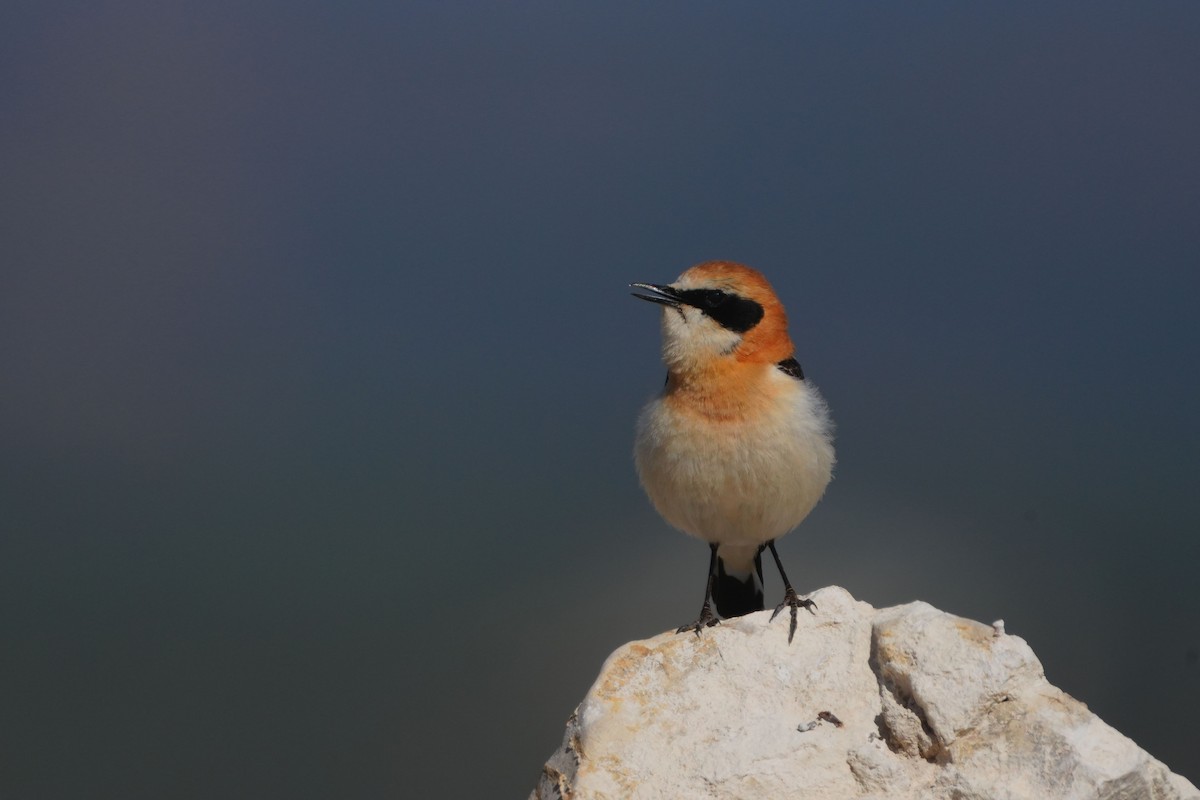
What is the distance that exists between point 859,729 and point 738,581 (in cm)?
140

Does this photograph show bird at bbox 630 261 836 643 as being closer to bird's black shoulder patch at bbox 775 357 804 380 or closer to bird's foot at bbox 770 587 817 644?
bird's black shoulder patch at bbox 775 357 804 380

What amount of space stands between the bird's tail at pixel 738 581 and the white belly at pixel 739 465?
0.34 metres

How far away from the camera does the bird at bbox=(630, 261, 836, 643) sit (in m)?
3.54

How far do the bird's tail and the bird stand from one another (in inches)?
12.3

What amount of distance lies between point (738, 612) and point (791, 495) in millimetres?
675

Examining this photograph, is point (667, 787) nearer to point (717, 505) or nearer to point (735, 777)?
point (735, 777)

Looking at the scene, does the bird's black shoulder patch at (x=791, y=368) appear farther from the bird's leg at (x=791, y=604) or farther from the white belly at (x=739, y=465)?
the bird's leg at (x=791, y=604)

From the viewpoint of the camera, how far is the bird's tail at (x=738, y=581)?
409 centimetres

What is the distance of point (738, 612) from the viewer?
13.4ft

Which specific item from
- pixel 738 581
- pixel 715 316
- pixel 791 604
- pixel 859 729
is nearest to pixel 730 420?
pixel 715 316

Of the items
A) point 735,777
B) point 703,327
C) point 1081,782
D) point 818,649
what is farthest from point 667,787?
point 703,327

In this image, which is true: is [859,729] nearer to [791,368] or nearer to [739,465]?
[739,465]

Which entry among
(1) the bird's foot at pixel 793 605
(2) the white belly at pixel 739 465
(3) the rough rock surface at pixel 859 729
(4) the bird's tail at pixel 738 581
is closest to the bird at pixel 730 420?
(2) the white belly at pixel 739 465

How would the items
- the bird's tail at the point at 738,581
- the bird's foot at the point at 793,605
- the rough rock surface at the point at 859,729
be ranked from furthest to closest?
1. the bird's tail at the point at 738,581
2. the bird's foot at the point at 793,605
3. the rough rock surface at the point at 859,729
